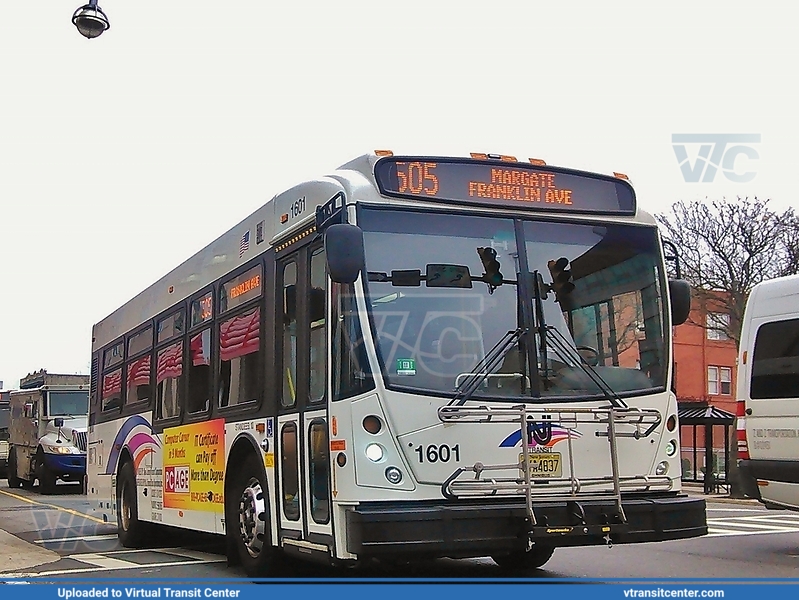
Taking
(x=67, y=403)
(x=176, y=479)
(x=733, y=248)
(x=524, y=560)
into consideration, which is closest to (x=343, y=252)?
(x=524, y=560)

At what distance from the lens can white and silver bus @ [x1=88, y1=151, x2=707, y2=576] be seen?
7227mm

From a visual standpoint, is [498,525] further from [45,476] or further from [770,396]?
[45,476]

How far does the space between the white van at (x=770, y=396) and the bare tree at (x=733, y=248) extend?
1935 cm

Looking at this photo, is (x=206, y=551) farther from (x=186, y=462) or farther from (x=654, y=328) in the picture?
(x=654, y=328)

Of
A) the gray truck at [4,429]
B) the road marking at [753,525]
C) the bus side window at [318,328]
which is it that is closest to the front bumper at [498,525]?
the bus side window at [318,328]

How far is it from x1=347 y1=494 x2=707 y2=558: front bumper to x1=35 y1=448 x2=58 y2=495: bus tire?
22.4m

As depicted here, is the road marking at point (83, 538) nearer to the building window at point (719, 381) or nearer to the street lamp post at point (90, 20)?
the street lamp post at point (90, 20)

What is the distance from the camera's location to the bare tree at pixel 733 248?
101ft

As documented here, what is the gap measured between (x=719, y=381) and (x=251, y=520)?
4865 centimetres

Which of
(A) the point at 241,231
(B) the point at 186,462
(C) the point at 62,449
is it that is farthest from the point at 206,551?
(C) the point at 62,449

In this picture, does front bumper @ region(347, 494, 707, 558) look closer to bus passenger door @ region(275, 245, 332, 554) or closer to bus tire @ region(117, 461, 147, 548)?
bus passenger door @ region(275, 245, 332, 554)

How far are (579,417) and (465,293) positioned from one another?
1.22 m

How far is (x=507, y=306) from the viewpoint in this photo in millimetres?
7707

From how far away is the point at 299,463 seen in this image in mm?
8094
